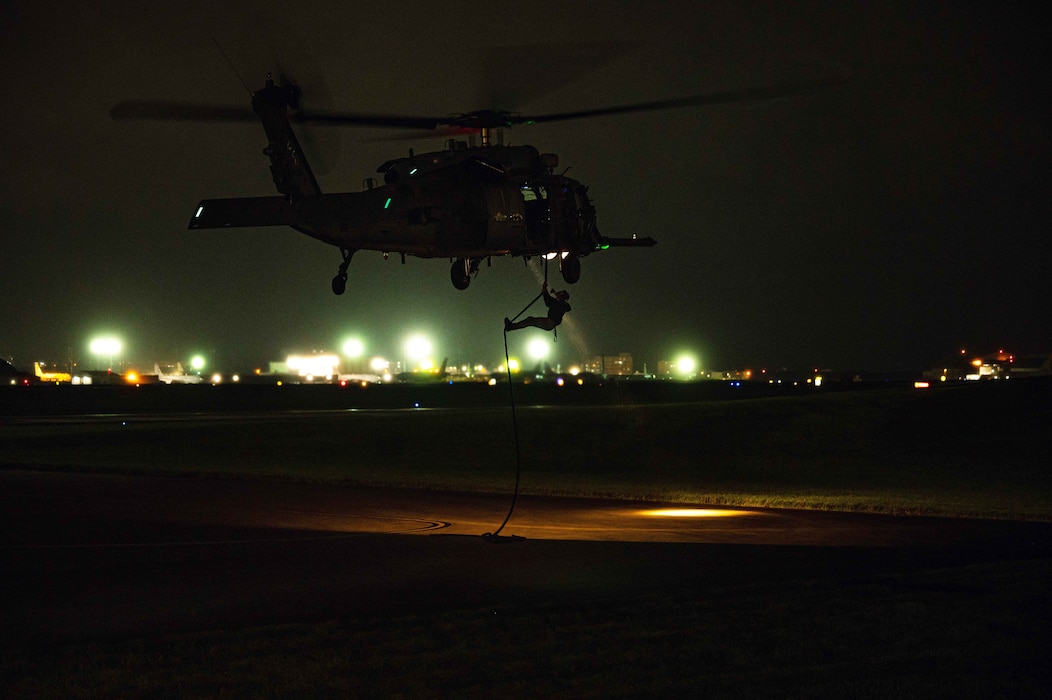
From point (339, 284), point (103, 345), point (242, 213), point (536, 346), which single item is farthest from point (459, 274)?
point (103, 345)

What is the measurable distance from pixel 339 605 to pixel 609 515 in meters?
12.5

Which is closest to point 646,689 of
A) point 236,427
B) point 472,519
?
point 472,519

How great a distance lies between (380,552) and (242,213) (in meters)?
7.70

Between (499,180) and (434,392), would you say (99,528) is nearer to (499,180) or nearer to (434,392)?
(499,180)

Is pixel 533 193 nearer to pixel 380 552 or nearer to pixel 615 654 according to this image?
pixel 380 552

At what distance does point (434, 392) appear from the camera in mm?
81188

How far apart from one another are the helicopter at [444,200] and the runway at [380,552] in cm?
604

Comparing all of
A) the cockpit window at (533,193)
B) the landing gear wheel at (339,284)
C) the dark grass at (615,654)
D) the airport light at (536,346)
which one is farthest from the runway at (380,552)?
the airport light at (536,346)

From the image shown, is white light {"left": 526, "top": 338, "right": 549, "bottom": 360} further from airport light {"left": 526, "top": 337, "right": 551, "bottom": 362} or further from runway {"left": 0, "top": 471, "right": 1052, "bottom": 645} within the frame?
runway {"left": 0, "top": 471, "right": 1052, "bottom": 645}

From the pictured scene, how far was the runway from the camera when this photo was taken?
1495 centimetres

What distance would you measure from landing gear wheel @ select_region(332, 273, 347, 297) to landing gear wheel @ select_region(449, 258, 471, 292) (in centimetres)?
337

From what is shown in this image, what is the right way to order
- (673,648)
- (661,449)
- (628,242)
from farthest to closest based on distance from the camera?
(661,449)
(628,242)
(673,648)

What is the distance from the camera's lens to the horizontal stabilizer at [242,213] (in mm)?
21766

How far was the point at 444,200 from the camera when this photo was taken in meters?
23.6
